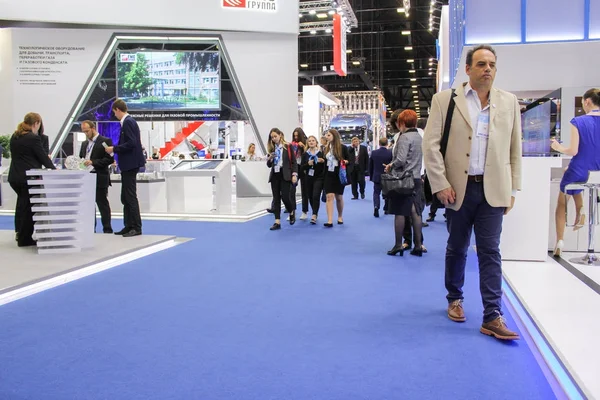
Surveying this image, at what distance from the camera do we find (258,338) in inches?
Result: 114

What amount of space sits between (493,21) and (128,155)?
14.1 ft

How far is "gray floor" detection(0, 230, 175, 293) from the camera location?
13.6 ft

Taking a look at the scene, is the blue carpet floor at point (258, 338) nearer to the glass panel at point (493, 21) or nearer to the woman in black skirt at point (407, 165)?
the woman in black skirt at point (407, 165)

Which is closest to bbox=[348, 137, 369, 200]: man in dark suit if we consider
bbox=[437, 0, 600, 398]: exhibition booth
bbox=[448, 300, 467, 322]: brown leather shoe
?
bbox=[437, 0, 600, 398]: exhibition booth

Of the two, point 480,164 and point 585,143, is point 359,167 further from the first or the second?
point 480,164

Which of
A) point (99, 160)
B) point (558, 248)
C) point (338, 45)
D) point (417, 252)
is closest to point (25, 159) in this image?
point (99, 160)

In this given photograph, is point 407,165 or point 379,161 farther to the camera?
point 379,161

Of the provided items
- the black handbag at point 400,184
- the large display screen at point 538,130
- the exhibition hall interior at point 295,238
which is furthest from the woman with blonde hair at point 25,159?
the large display screen at point 538,130

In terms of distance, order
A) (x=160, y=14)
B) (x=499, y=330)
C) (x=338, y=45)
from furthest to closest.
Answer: (x=338, y=45)
(x=160, y=14)
(x=499, y=330)

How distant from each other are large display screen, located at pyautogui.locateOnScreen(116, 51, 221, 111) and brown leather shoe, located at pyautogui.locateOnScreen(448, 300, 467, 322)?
32.0ft

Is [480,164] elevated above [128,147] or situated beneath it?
situated beneath

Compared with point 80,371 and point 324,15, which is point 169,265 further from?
point 324,15

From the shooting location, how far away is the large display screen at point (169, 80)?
12086 mm

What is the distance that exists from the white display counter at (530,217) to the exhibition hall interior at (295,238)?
0.02 metres
